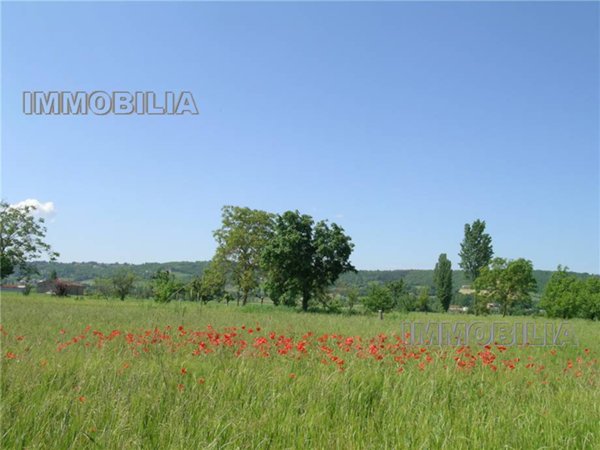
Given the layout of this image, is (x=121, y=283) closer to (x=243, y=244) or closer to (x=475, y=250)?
(x=243, y=244)

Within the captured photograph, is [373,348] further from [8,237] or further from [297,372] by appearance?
[8,237]

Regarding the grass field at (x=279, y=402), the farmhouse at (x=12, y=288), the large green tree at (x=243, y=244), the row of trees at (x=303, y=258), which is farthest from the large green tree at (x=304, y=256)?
the farmhouse at (x=12, y=288)

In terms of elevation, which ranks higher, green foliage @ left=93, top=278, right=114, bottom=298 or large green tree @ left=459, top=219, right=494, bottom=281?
large green tree @ left=459, top=219, right=494, bottom=281

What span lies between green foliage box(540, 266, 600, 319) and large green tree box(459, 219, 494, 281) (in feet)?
94.6

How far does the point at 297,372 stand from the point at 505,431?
2.50m

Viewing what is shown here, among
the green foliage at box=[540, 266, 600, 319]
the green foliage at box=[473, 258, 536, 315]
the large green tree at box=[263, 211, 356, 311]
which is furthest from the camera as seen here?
the green foliage at box=[473, 258, 536, 315]

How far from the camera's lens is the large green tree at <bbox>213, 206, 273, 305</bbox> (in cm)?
5250

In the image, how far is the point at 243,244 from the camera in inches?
2087

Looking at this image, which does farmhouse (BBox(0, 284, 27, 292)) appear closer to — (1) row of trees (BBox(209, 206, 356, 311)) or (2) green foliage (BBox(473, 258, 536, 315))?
(1) row of trees (BBox(209, 206, 356, 311))

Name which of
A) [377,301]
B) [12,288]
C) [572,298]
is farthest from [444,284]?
[12,288]

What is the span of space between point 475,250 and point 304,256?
4712 cm

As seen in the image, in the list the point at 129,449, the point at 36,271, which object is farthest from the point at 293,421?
the point at 36,271

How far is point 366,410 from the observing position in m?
4.27

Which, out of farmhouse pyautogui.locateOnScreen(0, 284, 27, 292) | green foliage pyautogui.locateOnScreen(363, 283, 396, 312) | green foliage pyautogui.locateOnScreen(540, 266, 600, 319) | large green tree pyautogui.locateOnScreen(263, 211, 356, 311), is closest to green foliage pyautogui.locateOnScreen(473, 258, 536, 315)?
green foliage pyautogui.locateOnScreen(540, 266, 600, 319)
